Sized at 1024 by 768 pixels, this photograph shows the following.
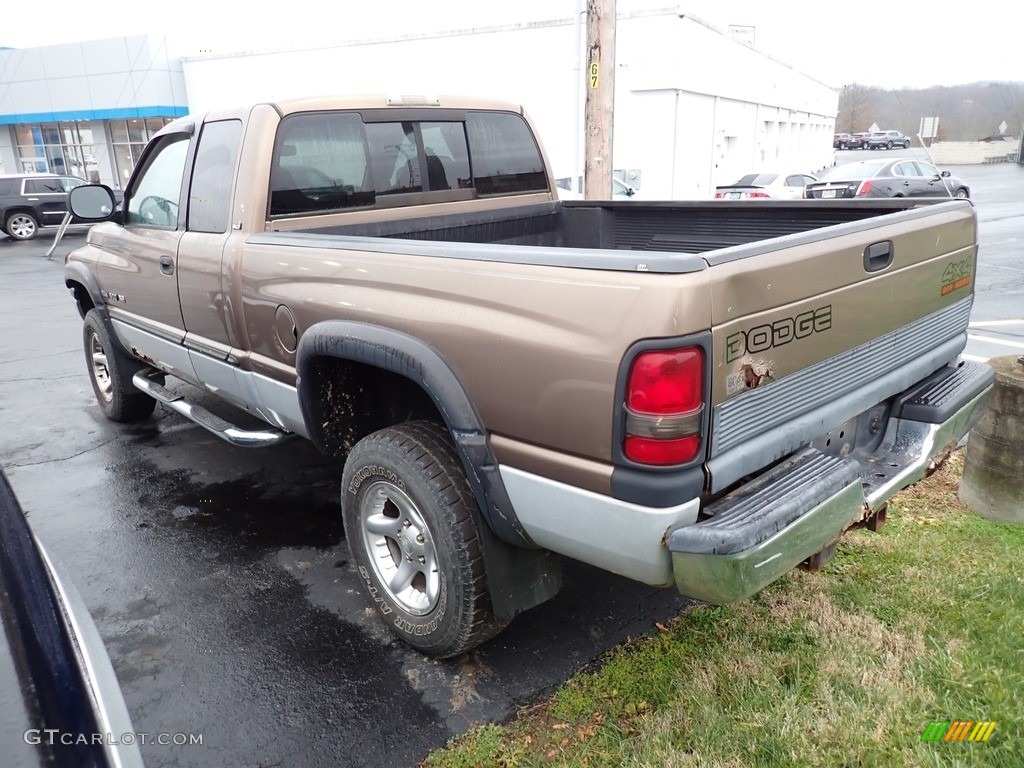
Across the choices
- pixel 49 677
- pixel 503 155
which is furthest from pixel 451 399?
pixel 503 155

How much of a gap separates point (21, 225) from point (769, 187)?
748 inches

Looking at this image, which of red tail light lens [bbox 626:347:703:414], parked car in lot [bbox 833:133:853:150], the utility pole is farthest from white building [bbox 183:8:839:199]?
parked car in lot [bbox 833:133:853:150]

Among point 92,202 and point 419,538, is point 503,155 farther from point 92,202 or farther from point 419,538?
point 419,538

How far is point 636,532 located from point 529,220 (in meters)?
2.75

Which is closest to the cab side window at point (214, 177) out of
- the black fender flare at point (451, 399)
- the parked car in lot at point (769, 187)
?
the black fender flare at point (451, 399)

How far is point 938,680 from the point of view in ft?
8.52

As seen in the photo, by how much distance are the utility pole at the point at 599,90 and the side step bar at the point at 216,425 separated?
165 inches

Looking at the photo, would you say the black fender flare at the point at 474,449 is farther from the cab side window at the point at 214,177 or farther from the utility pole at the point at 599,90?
the utility pole at the point at 599,90

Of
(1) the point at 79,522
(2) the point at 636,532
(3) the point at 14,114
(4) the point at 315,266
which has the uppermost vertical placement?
(3) the point at 14,114

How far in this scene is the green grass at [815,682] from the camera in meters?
2.35

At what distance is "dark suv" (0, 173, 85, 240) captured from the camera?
19.6 meters

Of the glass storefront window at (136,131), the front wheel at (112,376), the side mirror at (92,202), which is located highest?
the glass storefront window at (136,131)

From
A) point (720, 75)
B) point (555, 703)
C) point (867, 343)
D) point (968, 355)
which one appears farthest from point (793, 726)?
point (720, 75)

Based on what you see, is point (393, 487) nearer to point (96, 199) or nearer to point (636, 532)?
point (636, 532)
